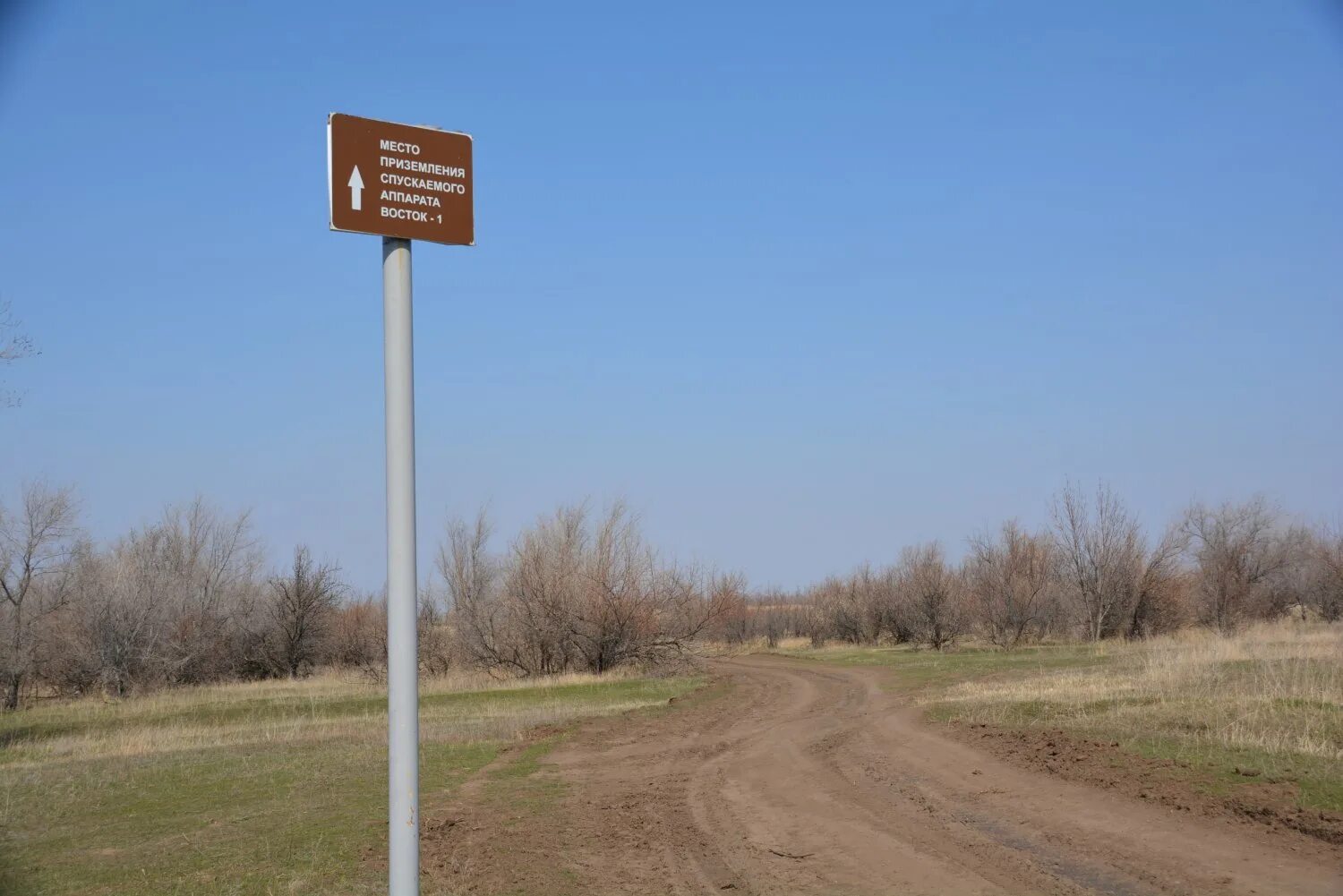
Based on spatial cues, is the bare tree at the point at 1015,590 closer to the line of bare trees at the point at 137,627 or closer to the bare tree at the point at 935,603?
the bare tree at the point at 935,603

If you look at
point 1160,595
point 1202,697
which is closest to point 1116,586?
point 1160,595

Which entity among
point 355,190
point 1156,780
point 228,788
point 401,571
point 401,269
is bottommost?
point 228,788

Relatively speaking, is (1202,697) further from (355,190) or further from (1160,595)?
(1160,595)

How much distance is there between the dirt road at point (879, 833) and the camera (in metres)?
7.59

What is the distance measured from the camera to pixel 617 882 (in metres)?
8.16

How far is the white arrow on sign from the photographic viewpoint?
413cm

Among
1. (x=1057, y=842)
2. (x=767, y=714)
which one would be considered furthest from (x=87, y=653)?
(x=1057, y=842)

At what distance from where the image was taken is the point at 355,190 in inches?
163

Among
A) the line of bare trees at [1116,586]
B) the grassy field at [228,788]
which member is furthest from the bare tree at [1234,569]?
the grassy field at [228,788]

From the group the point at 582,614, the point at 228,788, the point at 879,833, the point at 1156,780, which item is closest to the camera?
the point at 879,833

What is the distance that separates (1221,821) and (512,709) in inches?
731

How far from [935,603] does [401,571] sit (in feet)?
152

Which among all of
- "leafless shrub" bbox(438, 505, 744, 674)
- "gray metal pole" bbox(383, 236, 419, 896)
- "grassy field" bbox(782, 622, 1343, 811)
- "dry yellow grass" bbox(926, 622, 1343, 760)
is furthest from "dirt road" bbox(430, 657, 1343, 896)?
"leafless shrub" bbox(438, 505, 744, 674)

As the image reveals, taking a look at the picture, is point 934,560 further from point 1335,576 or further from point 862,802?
point 862,802
